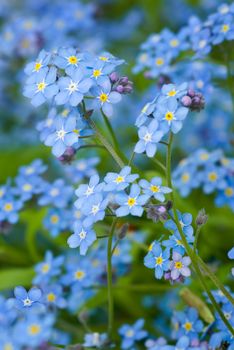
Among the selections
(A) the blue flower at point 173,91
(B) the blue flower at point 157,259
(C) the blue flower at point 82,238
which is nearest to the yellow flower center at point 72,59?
(A) the blue flower at point 173,91

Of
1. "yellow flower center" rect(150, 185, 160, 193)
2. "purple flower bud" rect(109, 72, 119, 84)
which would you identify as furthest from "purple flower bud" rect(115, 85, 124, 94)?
"yellow flower center" rect(150, 185, 160, 193)

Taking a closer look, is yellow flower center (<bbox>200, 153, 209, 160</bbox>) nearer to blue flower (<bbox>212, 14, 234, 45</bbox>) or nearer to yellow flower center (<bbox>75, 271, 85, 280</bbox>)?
blue flower (<bbox>212, 14, 234, 45</bbox>)

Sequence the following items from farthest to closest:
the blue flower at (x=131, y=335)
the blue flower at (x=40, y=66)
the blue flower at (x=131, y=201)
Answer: the blue flower at (x=131, y=335), the blue flower at (x=40, y=66), the blue flower at (x=131, y=201)

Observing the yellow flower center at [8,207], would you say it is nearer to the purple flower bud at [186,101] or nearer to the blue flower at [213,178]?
the blue flower at [213,178]

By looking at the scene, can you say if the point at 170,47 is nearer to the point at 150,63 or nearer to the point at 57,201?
the point at 150,63

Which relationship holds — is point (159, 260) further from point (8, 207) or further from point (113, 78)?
point (8, 207)

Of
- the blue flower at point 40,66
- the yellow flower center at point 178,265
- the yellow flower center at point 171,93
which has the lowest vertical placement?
the yellow flower center at point 178,265
